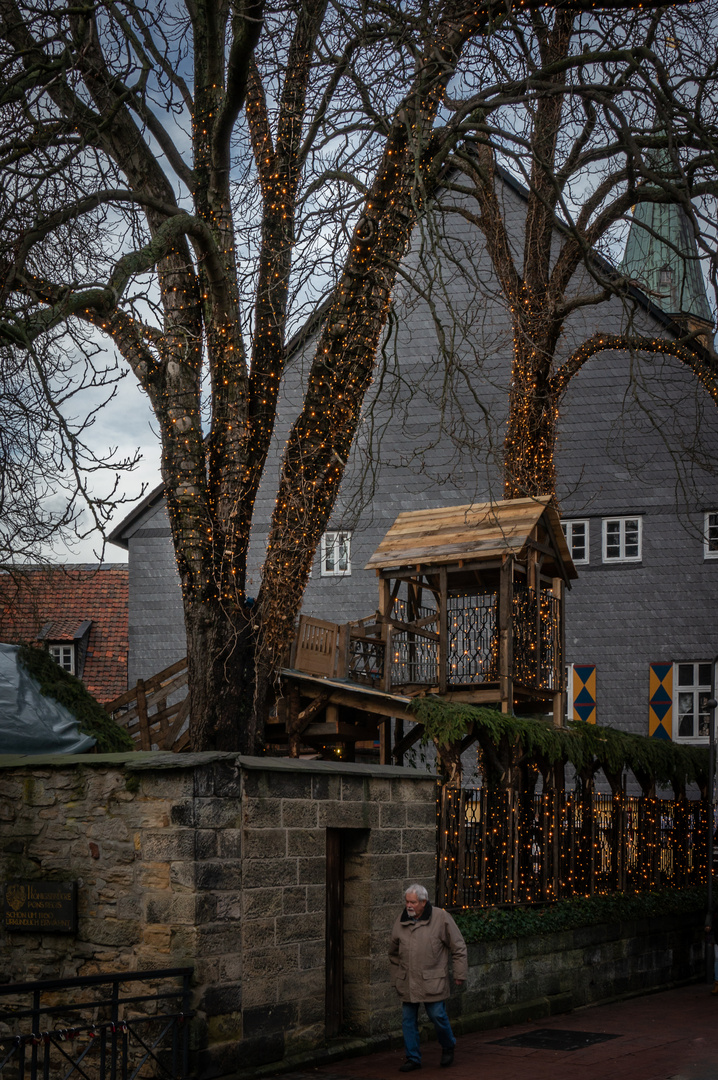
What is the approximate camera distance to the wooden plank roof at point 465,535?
17.2m

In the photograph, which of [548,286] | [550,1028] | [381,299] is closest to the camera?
[550,1028]

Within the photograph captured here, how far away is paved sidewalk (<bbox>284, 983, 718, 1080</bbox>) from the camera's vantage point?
32.3 ft

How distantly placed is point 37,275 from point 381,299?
12.3 feet

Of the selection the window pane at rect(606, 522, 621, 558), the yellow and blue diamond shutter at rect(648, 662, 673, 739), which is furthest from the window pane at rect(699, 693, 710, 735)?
the window pane at rect(606, 522, 621, 558)

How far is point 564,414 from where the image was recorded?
2558cm

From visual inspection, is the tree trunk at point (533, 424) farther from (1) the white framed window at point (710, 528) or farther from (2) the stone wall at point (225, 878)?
(2) the stone wall at point (225, 878)

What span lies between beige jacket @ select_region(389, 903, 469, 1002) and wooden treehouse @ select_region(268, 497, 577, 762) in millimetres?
5650

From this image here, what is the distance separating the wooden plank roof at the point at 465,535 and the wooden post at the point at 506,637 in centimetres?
28

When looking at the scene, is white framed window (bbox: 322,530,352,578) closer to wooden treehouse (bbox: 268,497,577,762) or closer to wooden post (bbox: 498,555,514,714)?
wooden treehouse (bbox: 268,497,577,762)

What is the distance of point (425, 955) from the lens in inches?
401

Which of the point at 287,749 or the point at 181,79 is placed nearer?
the point at 181,79

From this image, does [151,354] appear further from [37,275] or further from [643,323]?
[643,323]

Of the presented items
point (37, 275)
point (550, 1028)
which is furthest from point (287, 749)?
point (37, 275)

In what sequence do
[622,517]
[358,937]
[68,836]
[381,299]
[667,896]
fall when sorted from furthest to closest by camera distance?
[622,517], [667,896], [381,299], [358,937], [68,836]
